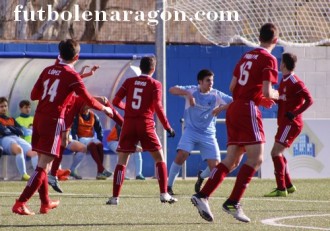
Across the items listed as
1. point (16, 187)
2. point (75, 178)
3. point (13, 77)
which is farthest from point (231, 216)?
point (13, 77)

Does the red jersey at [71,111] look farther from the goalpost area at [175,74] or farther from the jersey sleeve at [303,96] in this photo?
the goalpost area at [175,74]

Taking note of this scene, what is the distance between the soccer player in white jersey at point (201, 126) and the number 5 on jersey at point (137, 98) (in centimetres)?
236

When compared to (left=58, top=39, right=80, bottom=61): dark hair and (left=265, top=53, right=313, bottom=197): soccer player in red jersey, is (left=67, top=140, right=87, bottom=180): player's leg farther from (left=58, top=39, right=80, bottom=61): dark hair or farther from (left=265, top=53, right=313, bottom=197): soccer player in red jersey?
(left=58, top=39, right=80, bottom=61): dark hair

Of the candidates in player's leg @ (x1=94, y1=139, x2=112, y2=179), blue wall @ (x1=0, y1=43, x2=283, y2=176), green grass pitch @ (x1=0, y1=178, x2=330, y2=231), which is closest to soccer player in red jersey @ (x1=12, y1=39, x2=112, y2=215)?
green grass pitch @ (x1=0, y1=178, x2=330, y2=231)

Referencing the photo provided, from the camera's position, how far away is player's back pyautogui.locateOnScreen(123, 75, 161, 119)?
13250 millimetres

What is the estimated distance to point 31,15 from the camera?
24.4 metres

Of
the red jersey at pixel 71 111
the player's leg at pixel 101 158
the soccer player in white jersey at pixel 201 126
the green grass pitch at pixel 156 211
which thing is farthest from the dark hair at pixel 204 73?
the player's leg at pixel 101 158

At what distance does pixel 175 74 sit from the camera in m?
22.2

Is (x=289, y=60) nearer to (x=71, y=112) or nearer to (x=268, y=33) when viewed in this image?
(x=71, y=112)

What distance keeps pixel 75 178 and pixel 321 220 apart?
9.46 metres

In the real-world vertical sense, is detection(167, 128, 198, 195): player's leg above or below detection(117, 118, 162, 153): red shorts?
below

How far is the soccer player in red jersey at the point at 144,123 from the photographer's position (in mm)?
13180

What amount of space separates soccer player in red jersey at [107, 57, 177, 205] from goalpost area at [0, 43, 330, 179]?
6828 mm

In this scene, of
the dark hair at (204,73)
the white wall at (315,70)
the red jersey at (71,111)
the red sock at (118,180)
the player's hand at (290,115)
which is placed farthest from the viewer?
the white wall at (315,70)
